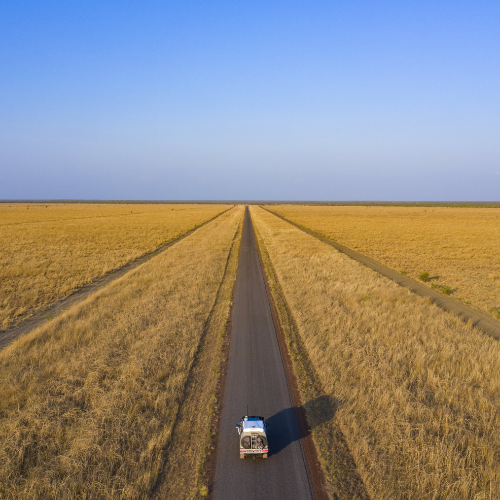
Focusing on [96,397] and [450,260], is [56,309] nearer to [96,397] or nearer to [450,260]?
[96,397]

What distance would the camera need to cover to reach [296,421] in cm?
670

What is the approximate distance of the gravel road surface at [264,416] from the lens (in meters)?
5.16

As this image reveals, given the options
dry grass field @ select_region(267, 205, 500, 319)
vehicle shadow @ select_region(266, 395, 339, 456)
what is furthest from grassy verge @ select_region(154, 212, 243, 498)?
dry grass field @ select_region(267, 205, 500, 319)

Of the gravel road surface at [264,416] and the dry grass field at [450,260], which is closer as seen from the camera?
the gravel road surface at [264,416]

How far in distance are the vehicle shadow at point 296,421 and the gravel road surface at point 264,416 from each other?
0.06ft

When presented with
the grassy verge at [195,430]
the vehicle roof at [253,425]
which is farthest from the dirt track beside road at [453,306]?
the vehicle roof at [253,425]

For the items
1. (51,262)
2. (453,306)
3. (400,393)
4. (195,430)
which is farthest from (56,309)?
(453,306)

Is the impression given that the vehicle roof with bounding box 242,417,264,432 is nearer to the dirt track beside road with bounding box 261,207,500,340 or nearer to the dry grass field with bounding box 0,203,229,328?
the dirt track beside road with bounding box 261,207,500,340

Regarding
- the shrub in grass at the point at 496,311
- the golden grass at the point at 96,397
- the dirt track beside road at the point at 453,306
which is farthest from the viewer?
the shrub in grass at the point at 496,311

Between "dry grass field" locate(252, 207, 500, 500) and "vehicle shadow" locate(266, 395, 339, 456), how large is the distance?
4 centimetres

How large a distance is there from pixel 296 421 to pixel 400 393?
2.84 m

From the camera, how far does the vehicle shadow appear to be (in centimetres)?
618

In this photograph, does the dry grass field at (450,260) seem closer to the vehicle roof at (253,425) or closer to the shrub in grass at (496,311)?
the shrub in grass at (496,311)

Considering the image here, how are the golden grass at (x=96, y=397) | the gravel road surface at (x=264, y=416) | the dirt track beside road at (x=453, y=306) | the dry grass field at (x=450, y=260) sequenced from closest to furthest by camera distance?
the gravel road surface at (x=264, y=416) → the golden grass at (x=96, y=397) → the dirt track beside road at (x=453, y=306) → the dry grass field at (x=450, y=260)
